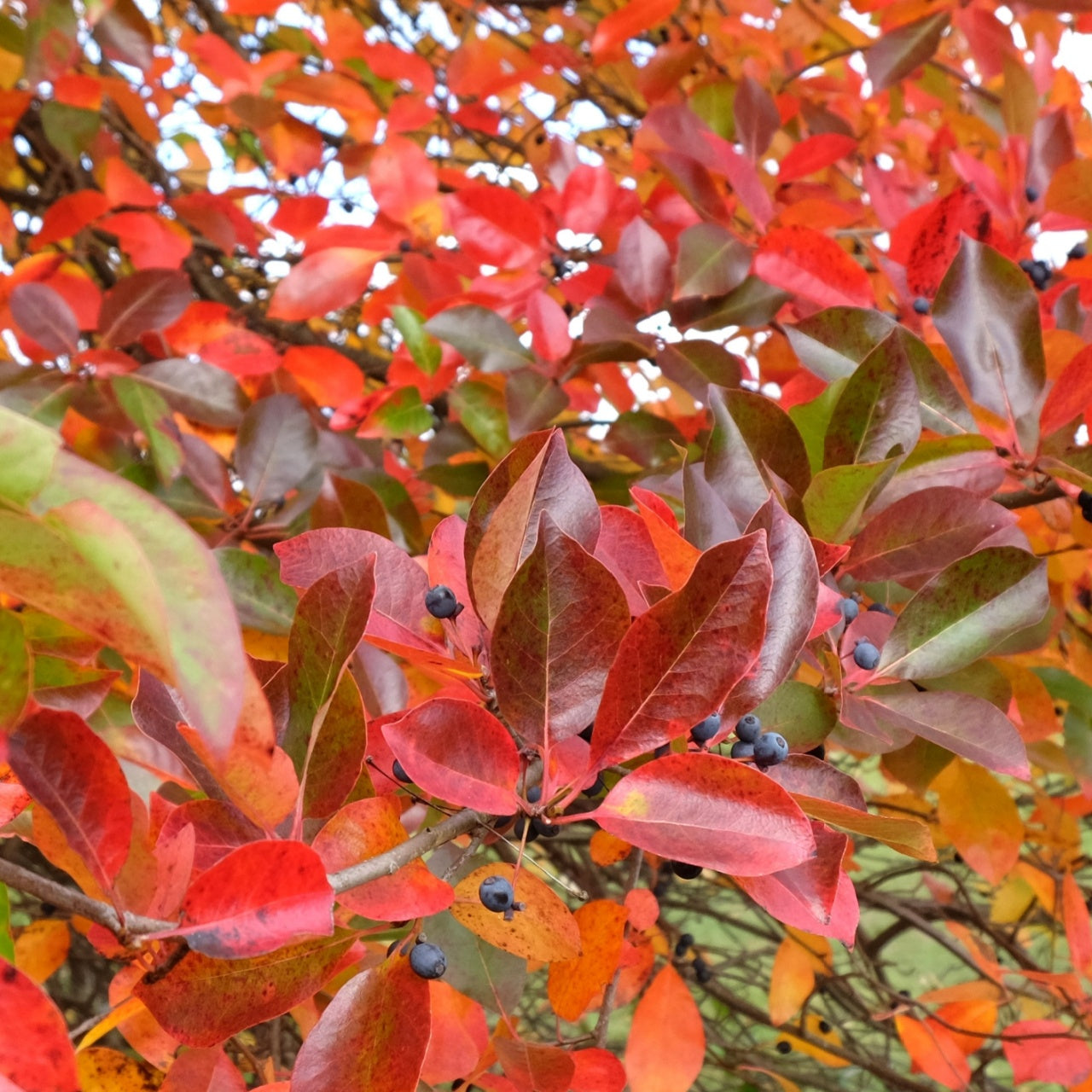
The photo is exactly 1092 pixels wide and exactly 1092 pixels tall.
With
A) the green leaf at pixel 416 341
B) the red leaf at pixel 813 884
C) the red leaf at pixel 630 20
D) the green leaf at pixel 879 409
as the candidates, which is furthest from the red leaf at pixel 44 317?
the red leaf at pixel 813 884

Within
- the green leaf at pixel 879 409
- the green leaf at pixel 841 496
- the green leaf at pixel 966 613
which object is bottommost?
the green leaf at pixel 966 613

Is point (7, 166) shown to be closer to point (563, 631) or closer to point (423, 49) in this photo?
point (423, 49)

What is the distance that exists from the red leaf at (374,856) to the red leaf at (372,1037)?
42 millimetres

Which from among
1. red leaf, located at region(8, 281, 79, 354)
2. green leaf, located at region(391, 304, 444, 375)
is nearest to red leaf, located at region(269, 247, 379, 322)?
green leaf, located at region(391, 304, 444, 375)

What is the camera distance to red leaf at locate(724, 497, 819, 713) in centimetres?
44

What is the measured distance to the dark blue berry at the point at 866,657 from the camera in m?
0.55

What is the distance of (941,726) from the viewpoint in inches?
21.4

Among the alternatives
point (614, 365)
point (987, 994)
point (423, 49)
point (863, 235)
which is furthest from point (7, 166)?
point (987, 994)

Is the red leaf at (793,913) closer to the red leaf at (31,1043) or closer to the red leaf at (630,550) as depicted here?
the red leaf at (630,550)

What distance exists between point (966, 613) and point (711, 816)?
25cm

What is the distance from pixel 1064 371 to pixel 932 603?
0.63 ft

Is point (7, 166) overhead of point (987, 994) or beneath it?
overhead

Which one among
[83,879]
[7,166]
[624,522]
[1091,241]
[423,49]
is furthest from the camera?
[423,49]

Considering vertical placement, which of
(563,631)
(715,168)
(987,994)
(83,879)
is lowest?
(987,994)
